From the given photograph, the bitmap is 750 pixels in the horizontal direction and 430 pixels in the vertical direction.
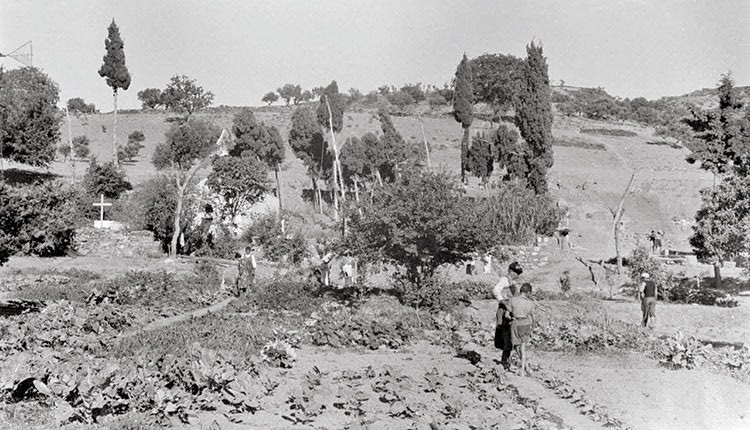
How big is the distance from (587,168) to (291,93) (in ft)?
176

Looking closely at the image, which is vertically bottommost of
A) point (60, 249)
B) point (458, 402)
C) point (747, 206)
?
point (60, 249)

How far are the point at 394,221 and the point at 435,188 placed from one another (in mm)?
1362

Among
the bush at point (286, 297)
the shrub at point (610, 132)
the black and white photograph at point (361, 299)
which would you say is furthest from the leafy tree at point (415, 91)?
the bush at point (286, 297)

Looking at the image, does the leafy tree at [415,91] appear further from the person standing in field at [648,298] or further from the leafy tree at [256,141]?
the person standing in field at [648,298]

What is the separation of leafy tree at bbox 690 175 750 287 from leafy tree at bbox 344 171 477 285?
6.84 m

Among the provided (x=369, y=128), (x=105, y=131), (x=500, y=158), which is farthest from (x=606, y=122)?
(x=105, y=131)

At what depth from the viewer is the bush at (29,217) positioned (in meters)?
15.4

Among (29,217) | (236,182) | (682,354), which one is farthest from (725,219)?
(236,182)

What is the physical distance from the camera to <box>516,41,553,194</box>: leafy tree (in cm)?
4588

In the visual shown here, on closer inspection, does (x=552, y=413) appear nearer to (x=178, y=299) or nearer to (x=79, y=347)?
(x=79, y=347)

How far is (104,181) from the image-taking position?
4150cm

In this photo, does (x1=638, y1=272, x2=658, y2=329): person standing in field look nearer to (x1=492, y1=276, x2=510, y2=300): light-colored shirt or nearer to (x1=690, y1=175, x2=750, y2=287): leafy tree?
(x1=690, y1=175, x2=750, y2=287): leafy tree

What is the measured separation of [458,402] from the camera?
8961 millimetres

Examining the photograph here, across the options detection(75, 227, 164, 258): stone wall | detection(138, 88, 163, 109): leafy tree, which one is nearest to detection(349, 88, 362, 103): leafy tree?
detection(138, 88, 163, 109): leafy tree
